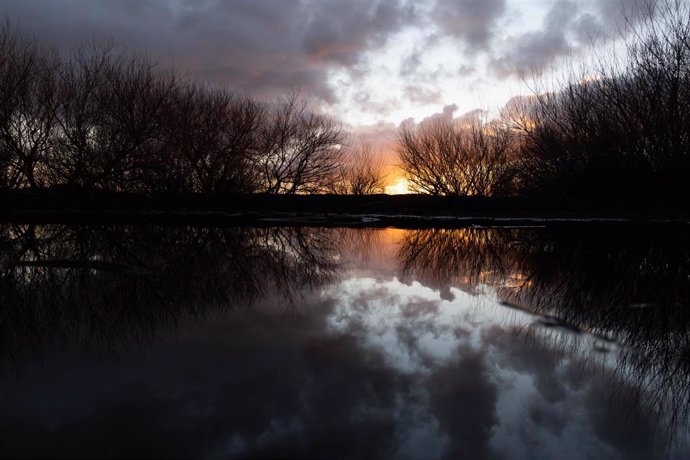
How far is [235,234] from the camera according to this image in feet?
26.8

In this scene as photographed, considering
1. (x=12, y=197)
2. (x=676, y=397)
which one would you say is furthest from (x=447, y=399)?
(x=12, y=197)

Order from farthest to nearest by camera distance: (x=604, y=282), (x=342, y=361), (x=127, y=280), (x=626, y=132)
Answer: (x=626, y=132), (x=604, y=282), (x=127, y=280), (x=342, y=361)

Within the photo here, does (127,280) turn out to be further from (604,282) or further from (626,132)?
(626,132)

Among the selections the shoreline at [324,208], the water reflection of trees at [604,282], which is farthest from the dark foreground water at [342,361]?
the shoreline at [324,208]

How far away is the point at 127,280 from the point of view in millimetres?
3977

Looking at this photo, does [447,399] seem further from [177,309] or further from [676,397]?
[177,309]

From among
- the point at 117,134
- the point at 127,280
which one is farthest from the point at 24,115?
the point at 127,280

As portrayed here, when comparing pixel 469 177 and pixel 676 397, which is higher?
pixel 469 177

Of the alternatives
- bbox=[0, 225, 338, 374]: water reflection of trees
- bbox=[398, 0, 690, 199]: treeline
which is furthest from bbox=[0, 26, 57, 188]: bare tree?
bbox=[398, 0, 690, 199]: treeline

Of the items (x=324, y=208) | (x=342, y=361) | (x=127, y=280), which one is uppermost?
(x=324, y=208)

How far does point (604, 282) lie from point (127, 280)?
4.44 metres

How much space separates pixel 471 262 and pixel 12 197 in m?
15.5

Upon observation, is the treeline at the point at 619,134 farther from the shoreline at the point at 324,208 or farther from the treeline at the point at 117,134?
the treeline at the point at 117,134

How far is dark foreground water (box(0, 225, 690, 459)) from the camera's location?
157cm
